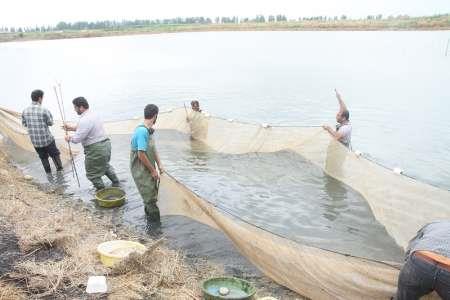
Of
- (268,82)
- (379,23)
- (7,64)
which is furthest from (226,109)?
(379,23)

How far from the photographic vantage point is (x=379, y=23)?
7038 cm

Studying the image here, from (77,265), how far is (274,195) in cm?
417

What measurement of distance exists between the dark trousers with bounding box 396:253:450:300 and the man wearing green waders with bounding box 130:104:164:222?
11.6 ft

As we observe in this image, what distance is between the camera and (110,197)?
7.34m

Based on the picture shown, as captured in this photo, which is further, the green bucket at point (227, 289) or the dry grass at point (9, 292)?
the green bucket at point (227, 289)

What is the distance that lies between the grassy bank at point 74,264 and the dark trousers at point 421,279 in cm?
142

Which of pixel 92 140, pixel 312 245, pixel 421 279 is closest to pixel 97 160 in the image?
pixel 92 140

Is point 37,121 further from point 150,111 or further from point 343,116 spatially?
point 343,116

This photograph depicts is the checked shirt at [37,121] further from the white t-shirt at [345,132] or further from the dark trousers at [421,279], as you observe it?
the dark trousers at [421,279]

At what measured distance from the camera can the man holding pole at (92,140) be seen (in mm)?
6715

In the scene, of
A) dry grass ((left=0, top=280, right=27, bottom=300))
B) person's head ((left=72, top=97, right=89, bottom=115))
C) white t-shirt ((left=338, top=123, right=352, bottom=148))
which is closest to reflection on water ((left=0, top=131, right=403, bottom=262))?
white t-shirt ((left=338, top=123, right=352, bottom=148))

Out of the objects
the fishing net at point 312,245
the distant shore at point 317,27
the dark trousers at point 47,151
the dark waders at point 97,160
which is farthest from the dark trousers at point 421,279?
the distant shore at point 317,27

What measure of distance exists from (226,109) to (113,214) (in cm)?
1062

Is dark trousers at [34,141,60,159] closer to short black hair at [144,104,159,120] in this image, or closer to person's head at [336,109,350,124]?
short black hair at [144,104,159,120]
